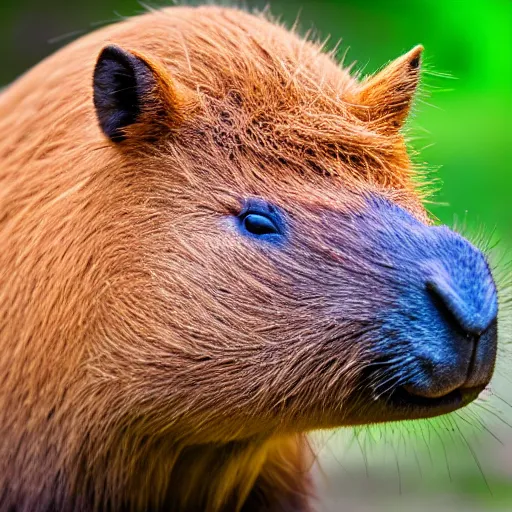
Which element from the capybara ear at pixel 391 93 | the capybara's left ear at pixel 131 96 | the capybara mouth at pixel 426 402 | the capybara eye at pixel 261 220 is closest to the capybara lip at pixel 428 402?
the capybara mouth at pixel 426 402

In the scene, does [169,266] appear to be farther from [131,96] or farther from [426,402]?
[426,402]

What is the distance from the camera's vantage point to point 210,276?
218cm

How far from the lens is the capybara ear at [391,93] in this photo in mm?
2402

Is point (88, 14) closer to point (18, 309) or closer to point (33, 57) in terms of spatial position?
point (33, 57)

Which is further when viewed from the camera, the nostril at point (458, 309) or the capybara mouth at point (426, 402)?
the capybara mouth at point (426, 402)

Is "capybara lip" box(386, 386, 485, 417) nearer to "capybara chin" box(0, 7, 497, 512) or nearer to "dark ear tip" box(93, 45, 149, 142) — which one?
"capybara chin" box(0, 7, 497, 512)

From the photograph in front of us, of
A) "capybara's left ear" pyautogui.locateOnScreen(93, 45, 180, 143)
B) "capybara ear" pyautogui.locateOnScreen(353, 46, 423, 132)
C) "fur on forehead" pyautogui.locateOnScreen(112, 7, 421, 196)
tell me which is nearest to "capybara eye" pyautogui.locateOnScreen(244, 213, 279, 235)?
"fur on forehead" pyautogui.locateOnScreen(112, 7, 421, 196)

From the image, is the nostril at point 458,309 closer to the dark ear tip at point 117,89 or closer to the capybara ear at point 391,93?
the capybara ear at point 391,93

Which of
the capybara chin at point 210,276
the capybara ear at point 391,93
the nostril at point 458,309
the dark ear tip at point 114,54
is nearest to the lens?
the nostril at point 458,309

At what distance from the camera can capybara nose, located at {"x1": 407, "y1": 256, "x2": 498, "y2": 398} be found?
196cm

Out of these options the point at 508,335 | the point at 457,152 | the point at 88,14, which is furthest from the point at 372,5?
the point at 508,335

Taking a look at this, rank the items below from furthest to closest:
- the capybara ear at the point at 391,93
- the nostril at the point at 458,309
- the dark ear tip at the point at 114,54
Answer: the capybara ear at the point at 391,93 → the dark ear tip at the point at 114,54 → the nostril at the point at 458,309

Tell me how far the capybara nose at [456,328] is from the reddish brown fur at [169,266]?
0.17m

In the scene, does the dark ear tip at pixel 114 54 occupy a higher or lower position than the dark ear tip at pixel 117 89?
higher
